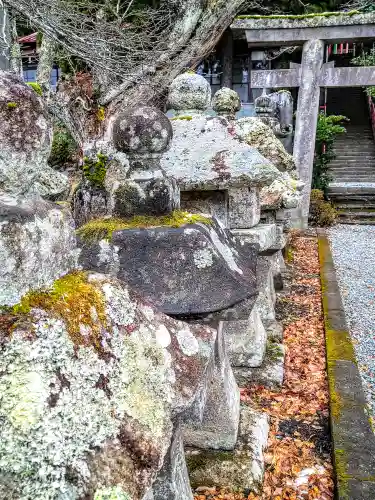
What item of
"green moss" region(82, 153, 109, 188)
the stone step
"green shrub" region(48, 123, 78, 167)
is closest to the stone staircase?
the stone step

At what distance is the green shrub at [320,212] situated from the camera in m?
11.6

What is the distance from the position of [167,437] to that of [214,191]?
2189 millimetres

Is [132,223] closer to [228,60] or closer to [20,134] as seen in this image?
[20,134]

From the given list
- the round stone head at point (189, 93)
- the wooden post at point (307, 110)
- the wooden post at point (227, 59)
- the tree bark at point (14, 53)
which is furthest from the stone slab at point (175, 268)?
the wooden post at point (227, 59)

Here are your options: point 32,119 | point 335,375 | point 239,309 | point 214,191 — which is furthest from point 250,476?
point 32,119

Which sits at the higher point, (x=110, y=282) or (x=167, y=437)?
(x=110, y=282)

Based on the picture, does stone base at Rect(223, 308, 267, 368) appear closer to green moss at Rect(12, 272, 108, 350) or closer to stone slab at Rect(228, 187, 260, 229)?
stone slab at Rect(228, 187, 260, 229)

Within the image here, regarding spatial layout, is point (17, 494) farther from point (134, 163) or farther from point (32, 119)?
point (134, 163)

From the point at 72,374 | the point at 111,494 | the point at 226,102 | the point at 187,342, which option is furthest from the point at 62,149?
the point at 111,494

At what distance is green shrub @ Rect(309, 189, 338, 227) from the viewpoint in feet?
38.1

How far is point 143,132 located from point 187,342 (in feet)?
3.05

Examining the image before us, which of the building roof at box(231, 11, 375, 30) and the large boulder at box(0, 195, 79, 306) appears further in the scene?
the building roof at box(231, 11, 375, 30)

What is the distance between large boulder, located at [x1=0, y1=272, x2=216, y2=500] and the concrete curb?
1.54 metres

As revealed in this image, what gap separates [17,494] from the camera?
0.73 metres
